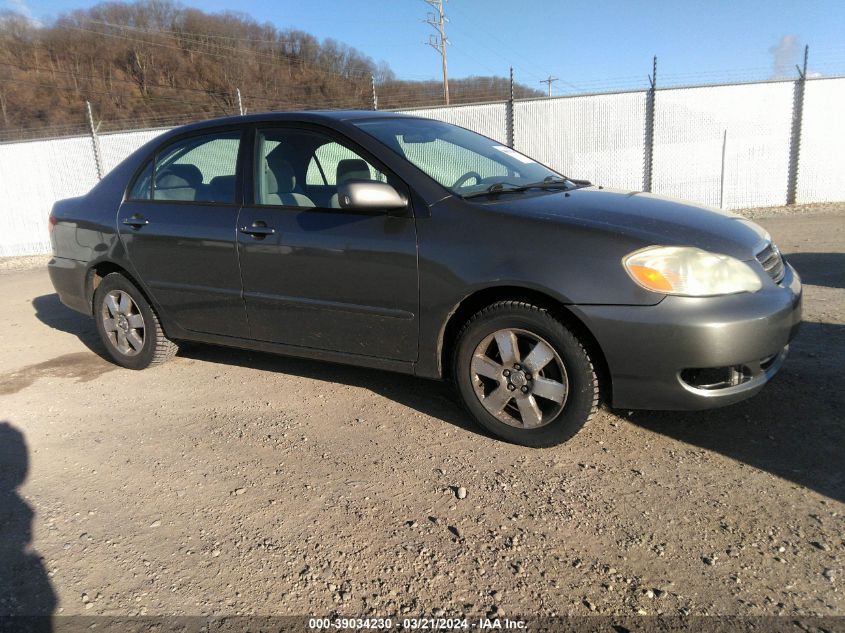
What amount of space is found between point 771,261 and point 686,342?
0.81 m

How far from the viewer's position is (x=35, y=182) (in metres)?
13.3

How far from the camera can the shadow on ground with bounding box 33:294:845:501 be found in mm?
2941

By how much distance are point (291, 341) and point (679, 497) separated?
7.54 ft

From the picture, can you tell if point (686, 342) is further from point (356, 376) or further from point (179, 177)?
point (179, 177)

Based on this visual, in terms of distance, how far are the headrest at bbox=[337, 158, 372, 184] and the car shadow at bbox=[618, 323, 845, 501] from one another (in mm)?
1969

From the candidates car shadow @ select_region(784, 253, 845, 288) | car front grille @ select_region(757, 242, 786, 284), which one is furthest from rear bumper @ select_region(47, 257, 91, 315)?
car shadow @ select_region(784, 253, 845, 288)

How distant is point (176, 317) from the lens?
14.4ft

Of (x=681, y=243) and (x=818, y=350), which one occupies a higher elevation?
(x=681, y=243)

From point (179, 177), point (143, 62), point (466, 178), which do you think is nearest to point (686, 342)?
point (466, 178)

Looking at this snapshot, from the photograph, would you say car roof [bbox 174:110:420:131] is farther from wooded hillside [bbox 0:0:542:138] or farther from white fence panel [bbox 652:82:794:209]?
wooded hillside [bbox 0:0:542:138]

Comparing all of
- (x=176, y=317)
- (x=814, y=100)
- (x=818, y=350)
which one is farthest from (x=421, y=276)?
(x=814, y=100)

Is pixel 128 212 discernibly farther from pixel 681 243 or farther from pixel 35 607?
pixel 681 243

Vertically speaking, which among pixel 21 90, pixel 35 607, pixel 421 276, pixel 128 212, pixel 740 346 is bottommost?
pixel 35 607

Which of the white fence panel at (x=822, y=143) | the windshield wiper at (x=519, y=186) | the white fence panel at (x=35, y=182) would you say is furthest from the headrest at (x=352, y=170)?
the white fence panel at (x=822, y=143)
